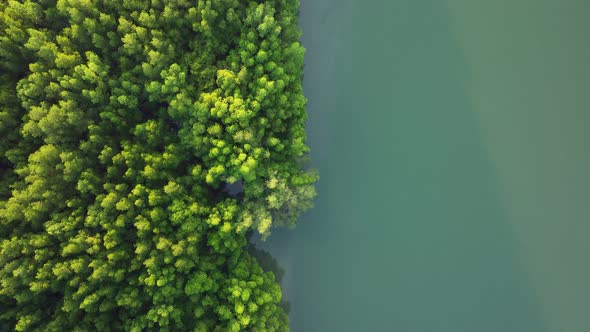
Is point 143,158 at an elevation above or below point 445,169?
below

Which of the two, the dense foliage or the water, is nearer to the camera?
the dense foliage

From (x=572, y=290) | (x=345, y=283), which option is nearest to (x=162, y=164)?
(x=345, y=283)

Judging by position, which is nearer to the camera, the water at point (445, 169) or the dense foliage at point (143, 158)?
the dense foliage at point (143, 158)

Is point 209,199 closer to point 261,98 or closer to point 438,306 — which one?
point 261,98
